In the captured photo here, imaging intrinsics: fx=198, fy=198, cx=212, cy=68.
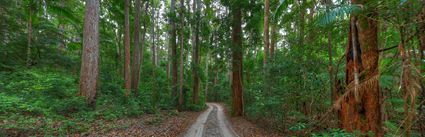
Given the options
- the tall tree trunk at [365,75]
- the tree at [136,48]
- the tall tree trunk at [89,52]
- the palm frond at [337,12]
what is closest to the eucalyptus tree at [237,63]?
the tree at [136,48]

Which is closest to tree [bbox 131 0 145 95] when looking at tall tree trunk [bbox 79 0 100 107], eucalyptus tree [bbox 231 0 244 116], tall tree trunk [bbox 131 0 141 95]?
tall tree trunk [bbox 131 0 141 95]

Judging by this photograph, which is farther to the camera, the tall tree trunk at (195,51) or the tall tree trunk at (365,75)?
the tall tree trunk at (195,51)

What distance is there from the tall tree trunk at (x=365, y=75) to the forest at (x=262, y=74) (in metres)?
0.02

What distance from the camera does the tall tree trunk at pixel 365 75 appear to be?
3379 mm

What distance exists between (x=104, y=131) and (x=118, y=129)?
0.61 m

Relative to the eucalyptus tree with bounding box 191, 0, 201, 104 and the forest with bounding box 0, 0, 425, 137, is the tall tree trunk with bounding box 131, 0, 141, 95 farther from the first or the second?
the eucalyptus tree with bounding box 191, 0, 201, 104

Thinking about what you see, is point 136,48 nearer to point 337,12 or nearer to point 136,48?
point 136,48

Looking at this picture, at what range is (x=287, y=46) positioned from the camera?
8.11 meters

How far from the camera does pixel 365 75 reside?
3.46m

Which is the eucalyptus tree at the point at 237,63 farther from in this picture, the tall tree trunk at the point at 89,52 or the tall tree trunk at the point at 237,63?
the tall tree trunk at the point at 89,52

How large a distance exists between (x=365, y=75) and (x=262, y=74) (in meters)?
5.54

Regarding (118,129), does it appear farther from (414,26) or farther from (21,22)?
(21,22)

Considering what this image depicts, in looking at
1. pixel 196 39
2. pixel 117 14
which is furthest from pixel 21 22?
pixel 196 39

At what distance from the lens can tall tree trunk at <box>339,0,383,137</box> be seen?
338cm
